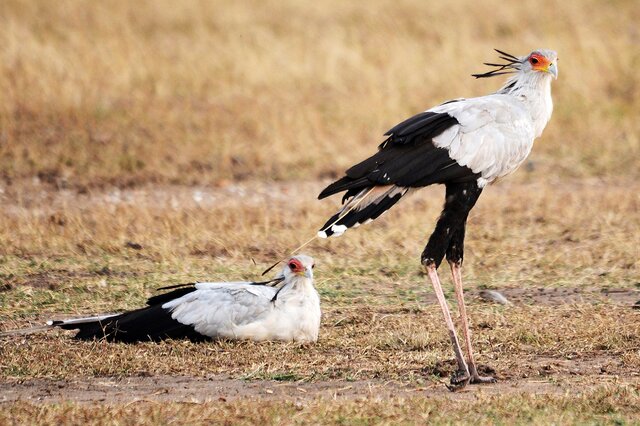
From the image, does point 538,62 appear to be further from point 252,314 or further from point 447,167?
point 252,314

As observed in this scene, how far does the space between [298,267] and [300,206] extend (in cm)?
360

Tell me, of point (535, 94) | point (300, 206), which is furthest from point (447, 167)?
point (300, 206)

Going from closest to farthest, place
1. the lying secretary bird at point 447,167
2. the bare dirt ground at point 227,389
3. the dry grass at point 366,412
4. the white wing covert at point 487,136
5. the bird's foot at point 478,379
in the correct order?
the dry grass at point 366,412 → the bare dirt ground at point 227,389 → the bird's foot at point 478,379 → the lying secretary bird at point 447,167 → the white wing covert at point 487,136

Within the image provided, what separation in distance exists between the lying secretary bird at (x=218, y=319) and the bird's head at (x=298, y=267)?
0.09 ft

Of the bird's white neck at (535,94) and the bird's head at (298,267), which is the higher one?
the bird's white neck at (535,94)

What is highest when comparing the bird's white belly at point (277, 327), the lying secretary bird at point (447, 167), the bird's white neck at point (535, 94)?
the bird's white neck at point (535, 94)

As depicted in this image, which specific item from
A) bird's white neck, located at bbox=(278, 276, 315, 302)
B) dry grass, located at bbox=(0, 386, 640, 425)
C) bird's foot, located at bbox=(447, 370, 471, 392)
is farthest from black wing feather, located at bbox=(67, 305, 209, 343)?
bird's foot, located at bbox=(447, 370, 471, 392)

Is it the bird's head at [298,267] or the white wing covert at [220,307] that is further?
the bird's head at [298,267]

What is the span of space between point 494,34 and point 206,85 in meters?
4.17

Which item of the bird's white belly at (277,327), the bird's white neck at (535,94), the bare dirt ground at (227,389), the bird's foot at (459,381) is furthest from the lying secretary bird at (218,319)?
the bird's white neck at (535,94)

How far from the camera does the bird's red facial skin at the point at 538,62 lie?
19.2ft

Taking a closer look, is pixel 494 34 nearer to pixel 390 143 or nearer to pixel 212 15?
pixel 212 15

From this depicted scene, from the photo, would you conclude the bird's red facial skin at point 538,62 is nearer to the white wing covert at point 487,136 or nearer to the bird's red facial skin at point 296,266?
the white wing covert at point 487,136

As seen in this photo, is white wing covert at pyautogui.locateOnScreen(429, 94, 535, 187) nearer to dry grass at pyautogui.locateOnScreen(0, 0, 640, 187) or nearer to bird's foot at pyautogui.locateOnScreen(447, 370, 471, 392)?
bird's foot at pyautogui.locateOnScreen(447, 370, 471, 392)
